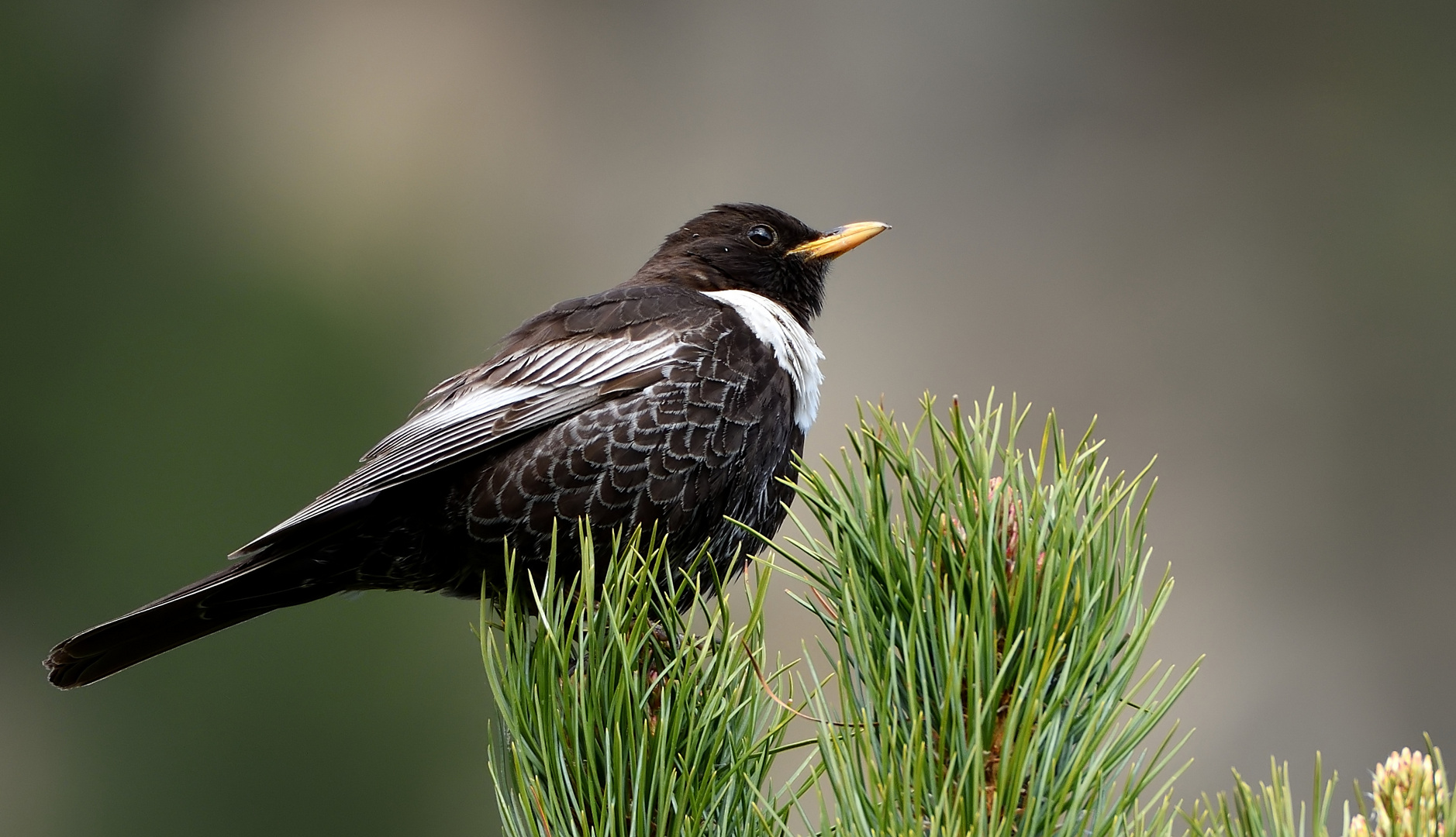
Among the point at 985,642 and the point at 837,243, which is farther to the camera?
the point at 837,243

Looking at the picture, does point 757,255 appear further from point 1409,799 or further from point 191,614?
point 1409,799

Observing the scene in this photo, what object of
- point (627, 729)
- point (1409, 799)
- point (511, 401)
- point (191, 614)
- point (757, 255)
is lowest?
point (1409, 799)

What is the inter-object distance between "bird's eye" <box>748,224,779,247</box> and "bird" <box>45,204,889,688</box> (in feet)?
1.39

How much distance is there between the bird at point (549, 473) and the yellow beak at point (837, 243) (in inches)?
16.4

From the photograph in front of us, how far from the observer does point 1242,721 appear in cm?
564

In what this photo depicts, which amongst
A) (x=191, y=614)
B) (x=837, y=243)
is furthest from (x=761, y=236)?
(x=191, y=614)

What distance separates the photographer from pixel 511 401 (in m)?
1.75

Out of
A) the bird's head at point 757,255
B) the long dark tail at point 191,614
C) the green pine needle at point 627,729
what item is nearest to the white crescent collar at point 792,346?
the bird's head at point 757,255

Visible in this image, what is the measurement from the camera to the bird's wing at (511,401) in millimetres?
1666

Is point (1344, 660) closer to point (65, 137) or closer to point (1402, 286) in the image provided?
point (1402, 286)

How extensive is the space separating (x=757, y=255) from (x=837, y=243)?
16 cm

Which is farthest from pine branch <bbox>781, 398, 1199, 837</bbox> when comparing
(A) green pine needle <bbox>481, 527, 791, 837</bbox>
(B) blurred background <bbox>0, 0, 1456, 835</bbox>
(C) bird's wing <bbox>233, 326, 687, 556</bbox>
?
(B) blurred background <bbox>0, 0, 1456, 835</bbox>

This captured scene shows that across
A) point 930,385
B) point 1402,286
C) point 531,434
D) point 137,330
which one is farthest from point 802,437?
point 1402,286

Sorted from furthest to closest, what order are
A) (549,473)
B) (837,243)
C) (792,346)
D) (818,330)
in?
(818,330)
(837,243)
(792,346)
(549,473)
